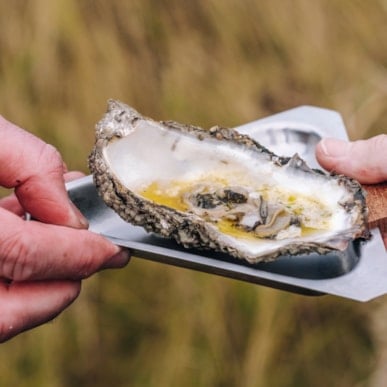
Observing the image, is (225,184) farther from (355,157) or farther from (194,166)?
(355,157)

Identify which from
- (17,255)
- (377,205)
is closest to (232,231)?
(377,205)

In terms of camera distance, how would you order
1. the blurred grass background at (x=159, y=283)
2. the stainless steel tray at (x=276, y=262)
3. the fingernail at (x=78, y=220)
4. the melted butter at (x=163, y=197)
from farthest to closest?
1. the blurred grass background at (x=159, y=283)
2. the melted butter at (x=163, y=197)
3. the fingernail at (x=78, y=220)
4. the stainless steel tray at (x=276, y=262)

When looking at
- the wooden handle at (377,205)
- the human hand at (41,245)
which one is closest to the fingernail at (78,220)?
the human hand at (41,245)

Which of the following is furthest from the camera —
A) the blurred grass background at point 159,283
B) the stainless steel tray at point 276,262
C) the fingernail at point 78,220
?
the blurred grass background at point 159,283

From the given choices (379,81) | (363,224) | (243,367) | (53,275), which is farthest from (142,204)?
(379,81)

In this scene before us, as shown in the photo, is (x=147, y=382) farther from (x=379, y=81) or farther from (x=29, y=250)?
(x=379, y=81)

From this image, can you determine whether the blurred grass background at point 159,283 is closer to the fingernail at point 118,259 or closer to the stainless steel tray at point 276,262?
the stainless steel tray at point 276,262

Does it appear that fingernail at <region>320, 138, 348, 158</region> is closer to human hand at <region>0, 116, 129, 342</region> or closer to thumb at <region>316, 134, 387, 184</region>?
thumb at <region>316, 134, 387, 184</region>
